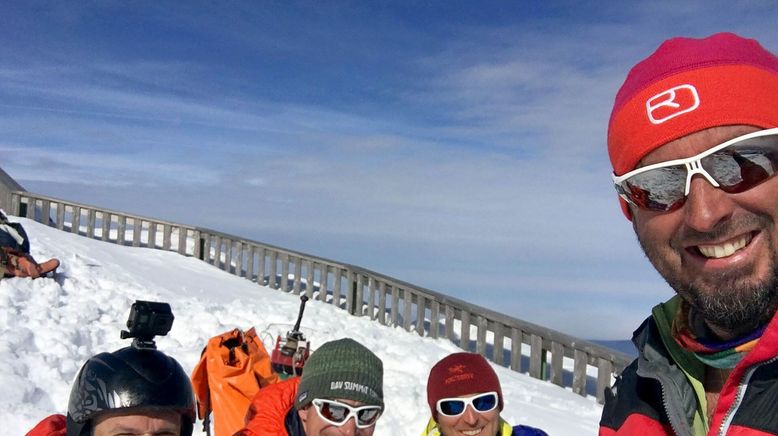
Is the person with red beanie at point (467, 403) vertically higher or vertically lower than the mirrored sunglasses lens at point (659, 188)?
lower

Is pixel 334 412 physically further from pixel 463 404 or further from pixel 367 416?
pixel 463 404

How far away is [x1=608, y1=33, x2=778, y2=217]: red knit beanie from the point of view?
1519 millimetres

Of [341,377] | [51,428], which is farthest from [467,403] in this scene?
[51,428]

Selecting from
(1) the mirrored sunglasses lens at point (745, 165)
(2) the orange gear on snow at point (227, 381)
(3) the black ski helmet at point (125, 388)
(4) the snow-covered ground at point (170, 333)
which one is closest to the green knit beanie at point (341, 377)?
(3) the black ski helmet at point (125, 388)

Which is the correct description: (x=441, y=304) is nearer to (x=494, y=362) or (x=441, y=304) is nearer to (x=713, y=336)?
(x=494, y=362)

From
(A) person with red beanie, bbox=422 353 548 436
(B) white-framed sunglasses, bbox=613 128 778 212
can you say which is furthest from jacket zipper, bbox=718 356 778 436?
(A) person with red beanie, bbox=422 353 548 436

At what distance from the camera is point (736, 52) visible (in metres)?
1.61

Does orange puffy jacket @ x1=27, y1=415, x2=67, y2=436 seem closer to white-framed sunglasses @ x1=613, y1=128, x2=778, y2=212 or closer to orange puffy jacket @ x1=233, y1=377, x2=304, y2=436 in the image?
orange puffy jacket @ x1=233, y1=377, x2=304, y2=436

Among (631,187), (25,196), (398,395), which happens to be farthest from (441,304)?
(25,196)

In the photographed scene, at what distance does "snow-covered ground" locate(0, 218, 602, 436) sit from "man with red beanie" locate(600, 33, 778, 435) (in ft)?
16.3

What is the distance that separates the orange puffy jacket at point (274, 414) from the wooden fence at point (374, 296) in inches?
182

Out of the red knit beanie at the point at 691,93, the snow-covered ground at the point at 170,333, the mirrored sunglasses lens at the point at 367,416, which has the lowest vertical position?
the snow-covered ground at the point at 170,333

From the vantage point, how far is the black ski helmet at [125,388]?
8.25ft

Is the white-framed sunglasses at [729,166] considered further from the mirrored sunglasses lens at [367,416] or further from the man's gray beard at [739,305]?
the mirrored sunglasses lens at [367,416]
